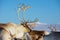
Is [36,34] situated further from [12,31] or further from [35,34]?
[12,31]

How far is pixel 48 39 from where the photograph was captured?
188 centimetres

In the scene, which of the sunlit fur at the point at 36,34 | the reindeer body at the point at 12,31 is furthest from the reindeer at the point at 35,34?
the reindeer body at the point at 12,31

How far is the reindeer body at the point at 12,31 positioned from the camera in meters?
1.53

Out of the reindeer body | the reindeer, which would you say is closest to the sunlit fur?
the reindeer

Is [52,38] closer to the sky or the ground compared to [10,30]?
closer to the ground

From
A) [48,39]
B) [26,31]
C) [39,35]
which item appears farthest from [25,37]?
[48,39]

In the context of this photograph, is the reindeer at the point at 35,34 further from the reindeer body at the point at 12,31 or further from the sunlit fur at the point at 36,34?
the reindeer body at the point at 12,31

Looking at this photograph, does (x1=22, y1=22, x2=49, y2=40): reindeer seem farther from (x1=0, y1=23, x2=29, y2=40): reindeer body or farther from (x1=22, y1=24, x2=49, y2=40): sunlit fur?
(x1=0, y1=23, x2=29, y2=40): reindeer body

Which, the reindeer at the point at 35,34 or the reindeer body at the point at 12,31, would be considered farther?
the reindeer at the point at 35,34

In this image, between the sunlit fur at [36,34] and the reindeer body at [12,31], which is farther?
the sunlit fur at [36,34]

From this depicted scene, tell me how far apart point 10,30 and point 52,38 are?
0.54m

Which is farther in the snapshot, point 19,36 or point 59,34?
point 59,34

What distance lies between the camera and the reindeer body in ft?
5.03

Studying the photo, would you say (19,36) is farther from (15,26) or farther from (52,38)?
(52,38)
